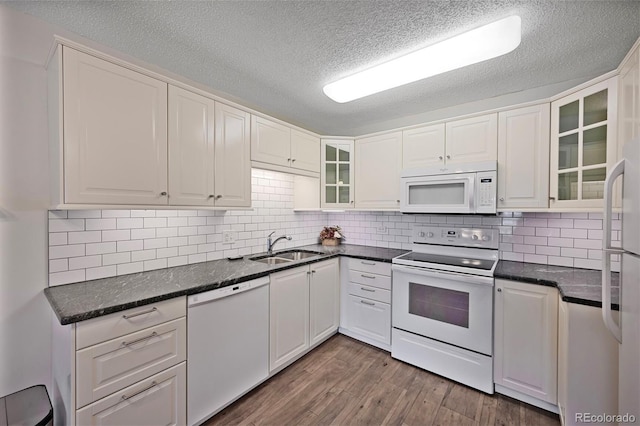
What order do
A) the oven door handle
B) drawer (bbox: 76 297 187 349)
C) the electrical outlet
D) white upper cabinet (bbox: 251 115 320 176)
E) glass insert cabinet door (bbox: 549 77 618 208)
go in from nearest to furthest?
drawer (bbox: 76 297 187 349)
glass insert cabinet door (bbox: 549 77 618 208)
the oven door handle
white upper cabinet (bbox: 251 115 320 176)
the electrical outlet

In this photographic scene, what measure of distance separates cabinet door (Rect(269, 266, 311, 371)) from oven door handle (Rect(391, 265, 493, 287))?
0.89 m

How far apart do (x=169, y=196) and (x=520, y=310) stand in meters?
2.65

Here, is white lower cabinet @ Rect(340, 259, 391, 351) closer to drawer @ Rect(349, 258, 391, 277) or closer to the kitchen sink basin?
drawer @ Rect(349, 258, 391, 277)

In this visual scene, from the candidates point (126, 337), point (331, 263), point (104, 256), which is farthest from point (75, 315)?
point (331, 263)

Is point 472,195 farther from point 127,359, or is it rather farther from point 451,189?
point 127,359

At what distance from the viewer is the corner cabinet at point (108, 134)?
1437mm

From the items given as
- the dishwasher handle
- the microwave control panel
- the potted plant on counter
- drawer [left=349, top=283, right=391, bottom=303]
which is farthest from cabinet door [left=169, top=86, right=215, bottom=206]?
the microwave control panel

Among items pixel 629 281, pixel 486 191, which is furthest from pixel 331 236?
pixel 629 281

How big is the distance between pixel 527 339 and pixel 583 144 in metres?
1.48

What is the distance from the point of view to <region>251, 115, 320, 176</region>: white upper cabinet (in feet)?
8.03

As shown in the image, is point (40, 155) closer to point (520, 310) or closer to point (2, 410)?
point (2, 410)

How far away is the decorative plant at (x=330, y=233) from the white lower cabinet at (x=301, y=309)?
70 cm

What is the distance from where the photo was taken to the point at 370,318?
281cm

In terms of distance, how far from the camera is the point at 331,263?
9.45 ft
